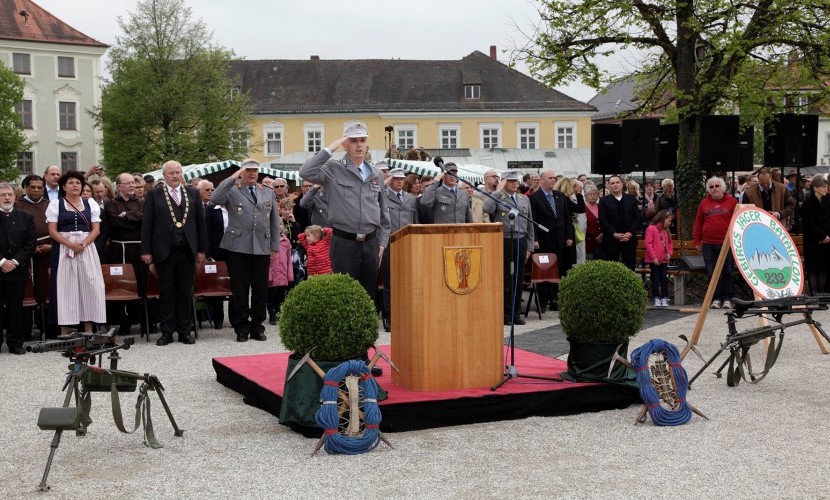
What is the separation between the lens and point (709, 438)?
6.95m

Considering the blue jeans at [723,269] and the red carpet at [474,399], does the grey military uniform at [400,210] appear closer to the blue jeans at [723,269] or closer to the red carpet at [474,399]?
the blue jeans at [723,269]

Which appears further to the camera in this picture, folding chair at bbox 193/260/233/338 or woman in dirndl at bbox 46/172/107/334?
folding chair at bbox 193/260/233/338

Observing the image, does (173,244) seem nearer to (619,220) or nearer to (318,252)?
(318,252)

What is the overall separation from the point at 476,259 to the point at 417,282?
481mm

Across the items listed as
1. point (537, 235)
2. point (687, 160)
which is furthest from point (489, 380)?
point (687, 160)

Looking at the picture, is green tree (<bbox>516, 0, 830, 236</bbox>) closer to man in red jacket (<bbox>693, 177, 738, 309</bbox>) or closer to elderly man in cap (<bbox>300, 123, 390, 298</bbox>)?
man in red jacket (<bbox>693, 177, 738, 309</bbox>)

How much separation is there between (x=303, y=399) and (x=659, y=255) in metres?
9.61

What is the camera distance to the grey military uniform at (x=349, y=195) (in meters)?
9.24

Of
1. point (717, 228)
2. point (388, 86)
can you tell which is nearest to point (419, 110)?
point (388, 86)

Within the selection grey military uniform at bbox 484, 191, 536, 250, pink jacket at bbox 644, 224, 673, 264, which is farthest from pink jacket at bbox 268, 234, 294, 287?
pink jacket at bbox 644, 224, 673, 264

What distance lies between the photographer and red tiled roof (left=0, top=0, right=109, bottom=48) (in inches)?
2911

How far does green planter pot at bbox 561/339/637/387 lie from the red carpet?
78 mm

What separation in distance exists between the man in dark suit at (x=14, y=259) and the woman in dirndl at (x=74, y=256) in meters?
0.28

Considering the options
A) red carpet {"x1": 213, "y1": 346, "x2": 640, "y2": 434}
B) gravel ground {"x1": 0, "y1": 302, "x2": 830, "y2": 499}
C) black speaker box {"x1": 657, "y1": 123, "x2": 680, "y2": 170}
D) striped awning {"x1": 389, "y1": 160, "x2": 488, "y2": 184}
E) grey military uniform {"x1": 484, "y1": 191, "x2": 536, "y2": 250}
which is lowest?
gravel ground {"x1": 0, "y1": 302, "x2": 830, "y2": 499}
